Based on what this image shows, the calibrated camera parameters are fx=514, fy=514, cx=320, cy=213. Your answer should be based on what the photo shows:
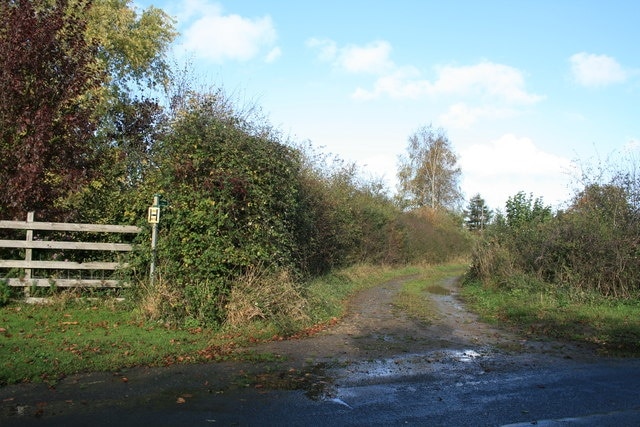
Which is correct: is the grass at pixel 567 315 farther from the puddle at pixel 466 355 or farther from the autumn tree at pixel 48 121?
the autumn tree at pixel 48 121

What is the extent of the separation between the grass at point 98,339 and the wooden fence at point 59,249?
45cm

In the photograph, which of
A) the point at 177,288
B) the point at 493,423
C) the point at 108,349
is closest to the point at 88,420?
the point at 108,349

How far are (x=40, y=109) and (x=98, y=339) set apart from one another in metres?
5.65

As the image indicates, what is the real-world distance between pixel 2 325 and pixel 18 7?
7279 mm

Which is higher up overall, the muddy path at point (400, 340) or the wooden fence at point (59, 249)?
the wooden fence at point (59, 249)

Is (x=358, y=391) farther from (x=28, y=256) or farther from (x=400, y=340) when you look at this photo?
(x=28, y=256)

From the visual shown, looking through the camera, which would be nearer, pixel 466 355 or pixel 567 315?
pixel 466 355

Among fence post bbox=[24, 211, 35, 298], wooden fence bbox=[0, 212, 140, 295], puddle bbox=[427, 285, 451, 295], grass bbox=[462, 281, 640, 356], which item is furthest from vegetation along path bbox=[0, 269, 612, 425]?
puddle bbox=[427, 285, 451, 295]

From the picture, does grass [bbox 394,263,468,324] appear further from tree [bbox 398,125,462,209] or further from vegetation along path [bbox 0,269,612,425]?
tree [bbox 398,125,462,209]

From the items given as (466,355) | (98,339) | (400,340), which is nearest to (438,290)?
(400,340)

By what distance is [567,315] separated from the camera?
12.3m

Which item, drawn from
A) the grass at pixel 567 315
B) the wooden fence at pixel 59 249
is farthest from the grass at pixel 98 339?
the grass at pixel 567 315

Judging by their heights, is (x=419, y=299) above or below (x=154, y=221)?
below

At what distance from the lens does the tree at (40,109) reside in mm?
10758
